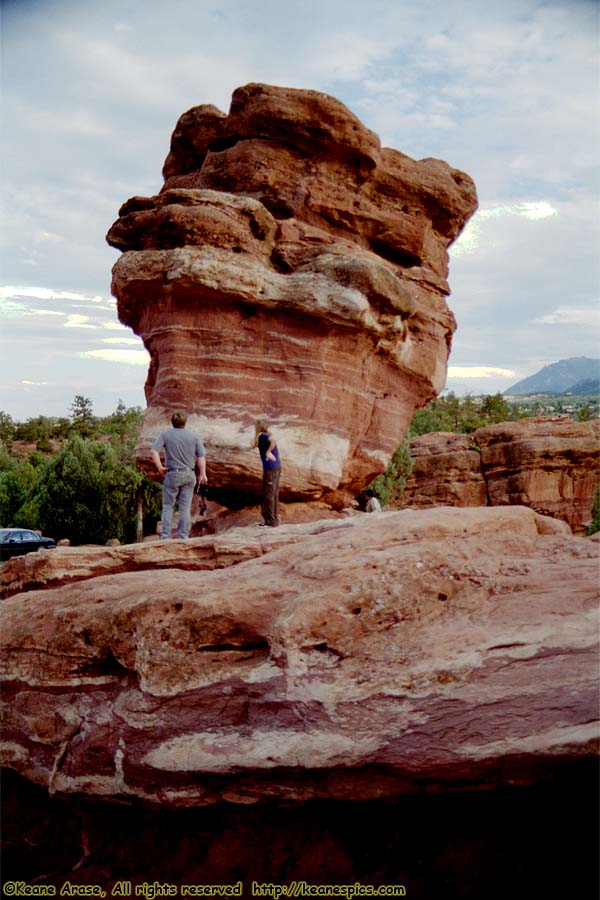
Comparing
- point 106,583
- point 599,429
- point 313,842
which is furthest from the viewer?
point 599,429

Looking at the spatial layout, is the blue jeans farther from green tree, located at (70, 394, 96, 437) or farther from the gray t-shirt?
green tree, located at (70, 394, 96, 437)

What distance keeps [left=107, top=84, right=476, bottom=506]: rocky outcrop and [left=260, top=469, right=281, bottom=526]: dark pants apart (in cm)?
106

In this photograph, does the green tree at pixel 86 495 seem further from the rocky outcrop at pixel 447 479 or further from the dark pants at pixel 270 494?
the dark pants at pixel 270 494

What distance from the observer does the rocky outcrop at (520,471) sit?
35.0 metres

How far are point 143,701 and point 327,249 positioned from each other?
31.5 ft

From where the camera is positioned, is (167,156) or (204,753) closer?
(204,753)

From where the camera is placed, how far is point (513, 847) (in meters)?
5.98

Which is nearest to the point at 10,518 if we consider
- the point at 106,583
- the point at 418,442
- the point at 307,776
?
the point at 418,442

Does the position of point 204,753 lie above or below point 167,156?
below

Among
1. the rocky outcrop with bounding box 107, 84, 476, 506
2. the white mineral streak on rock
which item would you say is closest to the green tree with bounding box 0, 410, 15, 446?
the rocky outcrop with bounding box 107, 84, 476, 506

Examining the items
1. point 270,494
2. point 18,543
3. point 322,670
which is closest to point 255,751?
point 322,670

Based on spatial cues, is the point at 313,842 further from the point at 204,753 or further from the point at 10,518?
the point at 10,518

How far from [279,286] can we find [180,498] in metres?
4.51

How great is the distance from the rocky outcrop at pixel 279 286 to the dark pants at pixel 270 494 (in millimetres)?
1063
